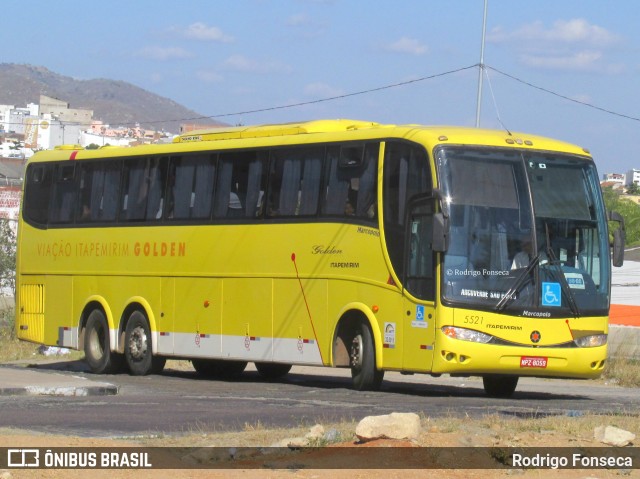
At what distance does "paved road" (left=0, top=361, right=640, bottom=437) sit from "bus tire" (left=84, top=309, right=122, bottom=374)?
740 millimetres

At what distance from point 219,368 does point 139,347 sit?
1.69 meters

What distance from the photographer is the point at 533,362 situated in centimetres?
1770

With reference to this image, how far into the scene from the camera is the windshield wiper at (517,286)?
1755cm

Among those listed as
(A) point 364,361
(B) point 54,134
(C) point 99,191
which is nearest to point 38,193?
(C) point 99,191

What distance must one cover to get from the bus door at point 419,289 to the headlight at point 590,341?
2.07 metres

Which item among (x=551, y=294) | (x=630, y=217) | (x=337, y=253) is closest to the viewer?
(x=551, y=294)

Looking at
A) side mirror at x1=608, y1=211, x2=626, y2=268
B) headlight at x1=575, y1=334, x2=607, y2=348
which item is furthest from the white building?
headlight at x1=575, y1=334, x2=607, y2=348

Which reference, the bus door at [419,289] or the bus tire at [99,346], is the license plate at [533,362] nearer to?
the bus door at [419,289]

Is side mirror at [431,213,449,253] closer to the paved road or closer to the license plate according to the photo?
the license plate

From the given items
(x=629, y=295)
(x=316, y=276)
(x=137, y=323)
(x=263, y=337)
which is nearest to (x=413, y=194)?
(x=316, y=276)

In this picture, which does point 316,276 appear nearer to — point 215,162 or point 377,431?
point 215,162

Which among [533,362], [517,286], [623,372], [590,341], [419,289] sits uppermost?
[517,286]

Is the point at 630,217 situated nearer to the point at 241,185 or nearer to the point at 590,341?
the point at 241,185

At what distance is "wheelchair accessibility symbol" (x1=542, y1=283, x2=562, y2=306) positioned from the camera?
17797 mm
